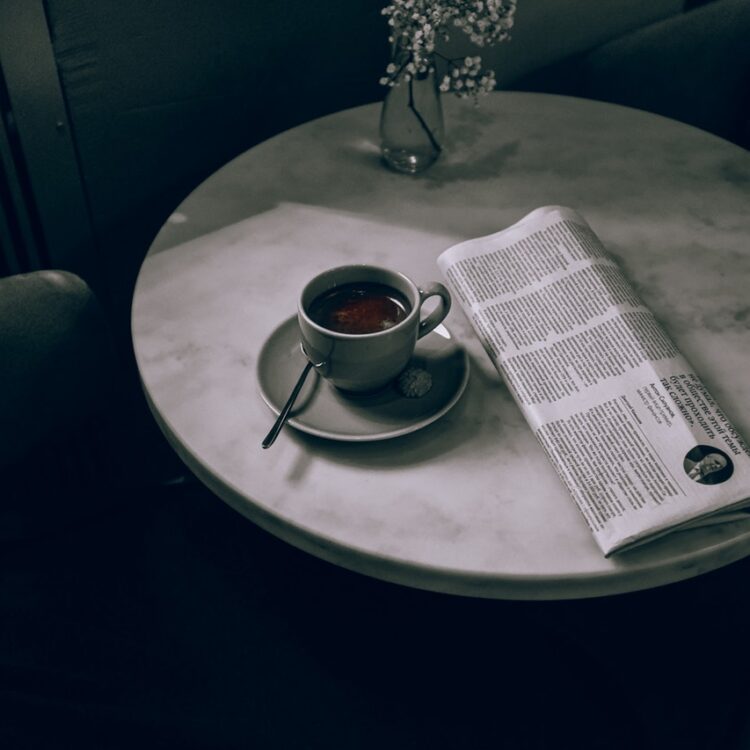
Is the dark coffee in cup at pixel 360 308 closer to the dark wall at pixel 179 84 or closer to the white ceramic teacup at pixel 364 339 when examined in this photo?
the white ceramic teacup at pixel 364 339

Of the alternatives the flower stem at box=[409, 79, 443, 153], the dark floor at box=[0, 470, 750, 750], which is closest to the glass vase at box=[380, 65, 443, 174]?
the flower stem at box=[409, 79, 443, 153]

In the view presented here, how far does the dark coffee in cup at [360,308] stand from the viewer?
71cm

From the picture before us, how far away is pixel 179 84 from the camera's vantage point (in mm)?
1231

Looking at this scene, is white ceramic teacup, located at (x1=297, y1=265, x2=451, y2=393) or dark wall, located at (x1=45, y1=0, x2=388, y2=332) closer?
white ceramic teacup, located at (x1=297, y1=265, x2=451, y2=393)

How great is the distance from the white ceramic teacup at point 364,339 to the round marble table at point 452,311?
6cm

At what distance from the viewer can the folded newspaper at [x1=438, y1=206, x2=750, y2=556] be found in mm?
624

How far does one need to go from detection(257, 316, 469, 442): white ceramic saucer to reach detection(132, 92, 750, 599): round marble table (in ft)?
0.05

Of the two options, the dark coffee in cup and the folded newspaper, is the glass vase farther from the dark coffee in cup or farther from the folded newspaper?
the dark coffee in cup

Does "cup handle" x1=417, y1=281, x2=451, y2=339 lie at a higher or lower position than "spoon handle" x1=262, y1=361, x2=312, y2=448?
higher

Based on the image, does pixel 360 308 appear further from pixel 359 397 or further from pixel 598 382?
pixel 598 382

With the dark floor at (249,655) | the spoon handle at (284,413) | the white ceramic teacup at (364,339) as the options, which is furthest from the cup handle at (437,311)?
the dark floor at (249,655)

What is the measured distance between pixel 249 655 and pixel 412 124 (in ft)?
1.99

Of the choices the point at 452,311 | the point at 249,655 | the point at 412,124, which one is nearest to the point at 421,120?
the point at 412,124

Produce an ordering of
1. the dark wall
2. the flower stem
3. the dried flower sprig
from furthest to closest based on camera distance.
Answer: the dark wall → the flower stem → the dried flower sprig
